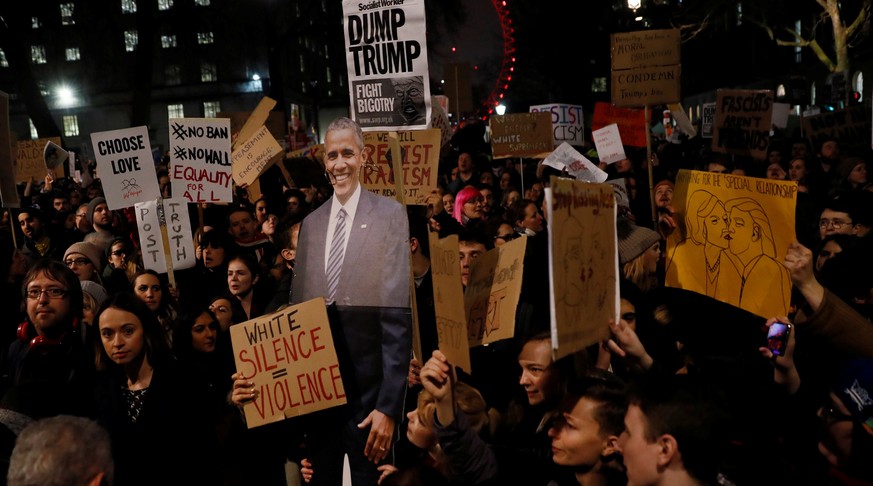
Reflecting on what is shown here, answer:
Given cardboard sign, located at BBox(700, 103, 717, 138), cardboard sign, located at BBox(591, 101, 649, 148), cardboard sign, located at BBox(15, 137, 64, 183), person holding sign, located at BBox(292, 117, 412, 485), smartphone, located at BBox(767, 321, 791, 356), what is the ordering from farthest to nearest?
1. cardboard sign, located at BBox(700, 103, 717, 138)
2. cardboard sign, located at BBox(15, 137, 64, 183)
3. cardboard sign, located at BBox(591, 101, 649, 148)
4. person holding sign, located at BBox(292, 117, 412, 485)
5. smartphone, located at BBox(767, 321, 791, 356)

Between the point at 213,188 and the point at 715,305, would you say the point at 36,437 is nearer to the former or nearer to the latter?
the point at 715,305

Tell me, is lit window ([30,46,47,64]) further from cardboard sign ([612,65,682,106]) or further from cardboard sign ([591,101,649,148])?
cardboard sign ([612,65,682,106])

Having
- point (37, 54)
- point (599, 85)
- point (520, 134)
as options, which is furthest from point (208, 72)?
point (520, 134)

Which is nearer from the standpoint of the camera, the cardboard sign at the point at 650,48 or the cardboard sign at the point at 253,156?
the cardboard sign at the point at 650,48

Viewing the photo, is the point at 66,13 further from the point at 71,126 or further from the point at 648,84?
the point at 648,84

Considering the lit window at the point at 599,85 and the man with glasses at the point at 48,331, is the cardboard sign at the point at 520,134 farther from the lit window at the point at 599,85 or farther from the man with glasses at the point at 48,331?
the lit window at the point at 599,85

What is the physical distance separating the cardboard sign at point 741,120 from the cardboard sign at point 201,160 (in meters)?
4.76

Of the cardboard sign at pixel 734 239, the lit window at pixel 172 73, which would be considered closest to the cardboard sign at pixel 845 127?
the cardboard sign at pixel 734 239

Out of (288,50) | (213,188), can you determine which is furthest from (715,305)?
(288,50)

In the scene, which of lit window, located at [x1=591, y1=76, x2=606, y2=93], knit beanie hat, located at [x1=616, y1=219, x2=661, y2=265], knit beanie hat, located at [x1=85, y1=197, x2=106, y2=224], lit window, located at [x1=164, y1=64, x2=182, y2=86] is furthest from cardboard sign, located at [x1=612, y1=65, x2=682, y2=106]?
lit window, located at [x1=591, y1=76, x2=606, y2=93]

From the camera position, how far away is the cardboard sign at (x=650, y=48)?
9688 mm

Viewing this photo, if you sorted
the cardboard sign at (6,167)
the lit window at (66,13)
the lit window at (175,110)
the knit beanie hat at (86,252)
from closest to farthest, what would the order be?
the knit beanie hat at (86,252) → the cardboard sign at (6,167) → the lit window at (66,13) → the lit window at (175,110)

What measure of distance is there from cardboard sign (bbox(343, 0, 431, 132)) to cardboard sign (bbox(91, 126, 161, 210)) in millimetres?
4376

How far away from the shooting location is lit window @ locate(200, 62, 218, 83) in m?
79.0
